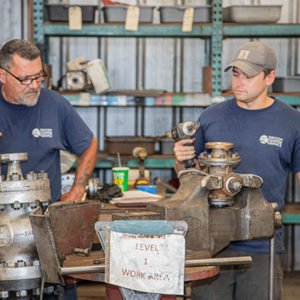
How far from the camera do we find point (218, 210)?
5.79 ft

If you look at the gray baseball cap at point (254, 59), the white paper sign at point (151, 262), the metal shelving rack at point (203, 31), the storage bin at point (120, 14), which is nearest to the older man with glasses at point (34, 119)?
the gray baseball cap at point (254, 59)

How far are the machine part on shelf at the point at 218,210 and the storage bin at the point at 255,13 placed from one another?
2417 mm

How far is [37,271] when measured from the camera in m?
1.76

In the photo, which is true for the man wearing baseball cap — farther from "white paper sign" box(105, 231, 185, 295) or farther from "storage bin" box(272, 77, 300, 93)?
"storage bin" box(272, 77, 300, 93)

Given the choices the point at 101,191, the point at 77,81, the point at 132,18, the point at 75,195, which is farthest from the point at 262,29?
the point at 75,195

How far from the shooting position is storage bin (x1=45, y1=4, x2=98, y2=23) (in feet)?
13.5

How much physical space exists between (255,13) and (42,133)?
6.91 ft

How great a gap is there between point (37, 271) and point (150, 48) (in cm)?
311

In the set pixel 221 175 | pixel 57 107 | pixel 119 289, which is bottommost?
pixel 119 289

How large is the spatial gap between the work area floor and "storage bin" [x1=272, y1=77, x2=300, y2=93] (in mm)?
1280

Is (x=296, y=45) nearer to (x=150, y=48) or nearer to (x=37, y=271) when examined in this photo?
(x=150, y=48)

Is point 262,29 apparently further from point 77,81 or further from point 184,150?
point 184,150

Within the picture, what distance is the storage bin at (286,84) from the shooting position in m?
4.21

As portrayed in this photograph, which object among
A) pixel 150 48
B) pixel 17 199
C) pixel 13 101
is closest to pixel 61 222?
pixel 17 199
